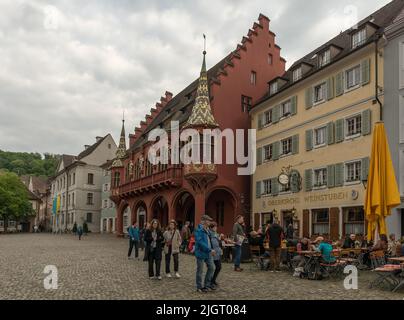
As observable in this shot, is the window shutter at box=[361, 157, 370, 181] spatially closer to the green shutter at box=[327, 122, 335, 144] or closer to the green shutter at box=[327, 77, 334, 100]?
the green shutter at box=[327, 122, 335, 144]

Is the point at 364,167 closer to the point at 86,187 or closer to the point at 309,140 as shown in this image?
the point at 309,140

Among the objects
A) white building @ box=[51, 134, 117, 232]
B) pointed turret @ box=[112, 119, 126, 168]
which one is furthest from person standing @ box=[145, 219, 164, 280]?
white building @ box=[51, 134, 117, 232]

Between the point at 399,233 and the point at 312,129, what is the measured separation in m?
8.26

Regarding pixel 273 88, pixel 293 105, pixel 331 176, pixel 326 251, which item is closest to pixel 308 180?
pixel 331 176

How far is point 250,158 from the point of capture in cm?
3434

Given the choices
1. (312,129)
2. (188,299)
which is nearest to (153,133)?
(312,129)

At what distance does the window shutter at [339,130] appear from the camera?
24.7m

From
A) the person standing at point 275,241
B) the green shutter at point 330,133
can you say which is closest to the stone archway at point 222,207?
the green shutter at point 330,133

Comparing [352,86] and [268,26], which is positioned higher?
[268,26]

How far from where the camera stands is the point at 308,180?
27.2 m

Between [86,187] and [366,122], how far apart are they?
52575mm

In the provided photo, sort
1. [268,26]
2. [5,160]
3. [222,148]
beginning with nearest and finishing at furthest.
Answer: [222,148]
[268,26]
[5,160]

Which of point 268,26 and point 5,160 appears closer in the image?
point 268,26
